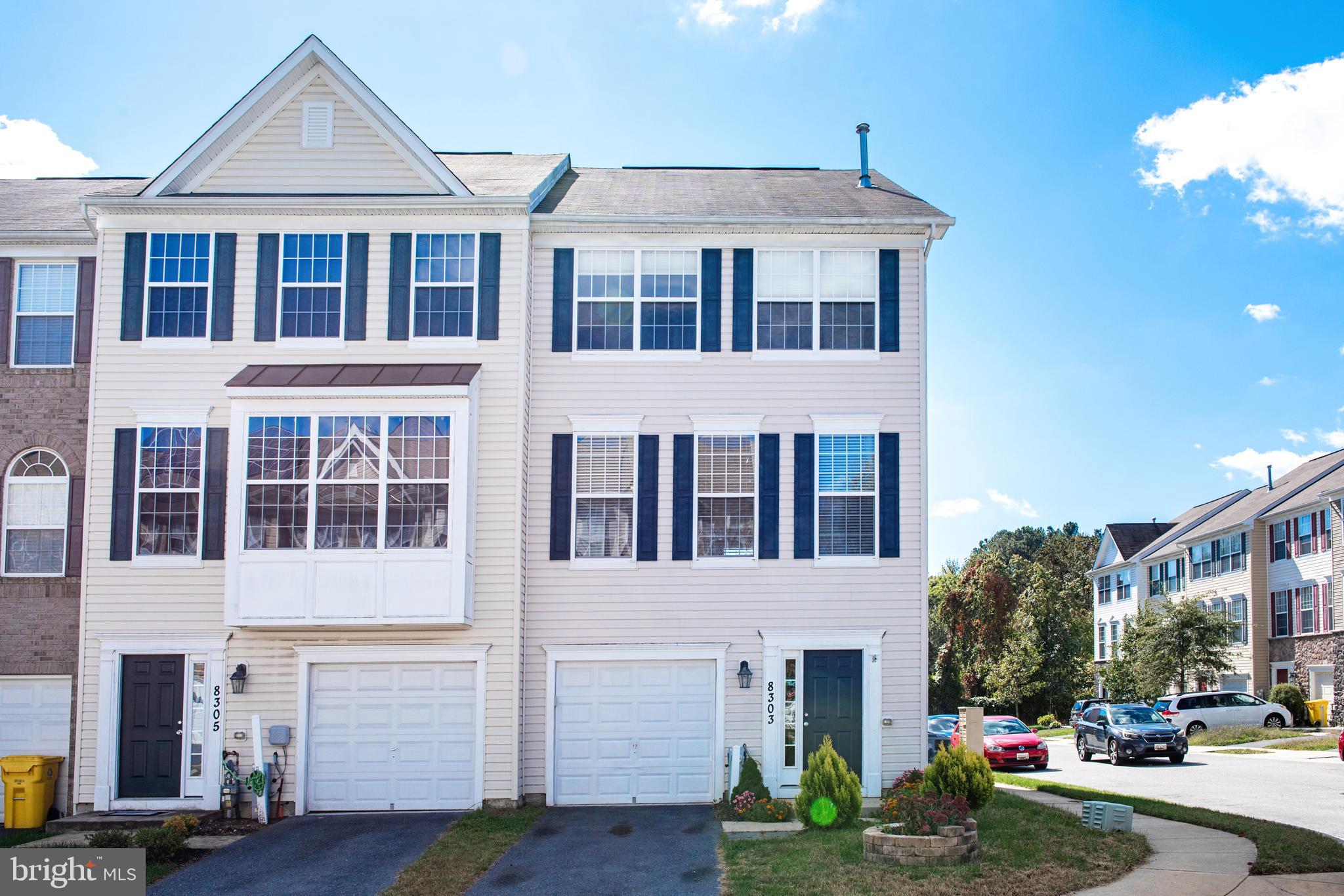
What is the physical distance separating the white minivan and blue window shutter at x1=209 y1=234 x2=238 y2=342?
28.5m

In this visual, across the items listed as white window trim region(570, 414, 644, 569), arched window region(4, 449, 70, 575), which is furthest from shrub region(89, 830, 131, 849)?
white window trim region(570, 414, 644, 569)

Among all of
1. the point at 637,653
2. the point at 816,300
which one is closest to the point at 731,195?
the point at 816,300

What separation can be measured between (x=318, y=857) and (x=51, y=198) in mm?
13551

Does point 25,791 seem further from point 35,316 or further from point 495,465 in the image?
point 495,465

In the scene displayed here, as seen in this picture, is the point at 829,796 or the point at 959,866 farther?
the point at 829,796

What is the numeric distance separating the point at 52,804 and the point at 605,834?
8579 mm

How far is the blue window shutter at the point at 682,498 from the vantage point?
17969mm

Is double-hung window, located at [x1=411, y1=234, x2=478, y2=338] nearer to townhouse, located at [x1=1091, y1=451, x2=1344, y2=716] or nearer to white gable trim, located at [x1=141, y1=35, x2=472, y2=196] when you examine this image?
white gable trim, located at [x1=141, y1=35, x2=472, y2=196]

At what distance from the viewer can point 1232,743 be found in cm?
3162

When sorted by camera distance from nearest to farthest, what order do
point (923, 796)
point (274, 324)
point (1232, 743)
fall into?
1. point (923, 796)
2. point (274, 324)
3. point (1232, 743)

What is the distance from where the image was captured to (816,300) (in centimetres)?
1847

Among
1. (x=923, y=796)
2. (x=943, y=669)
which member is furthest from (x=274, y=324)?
(x=943, y=669)

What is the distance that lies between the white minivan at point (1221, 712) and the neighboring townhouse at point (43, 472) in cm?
2937

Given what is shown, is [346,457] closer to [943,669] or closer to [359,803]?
[359,803]
